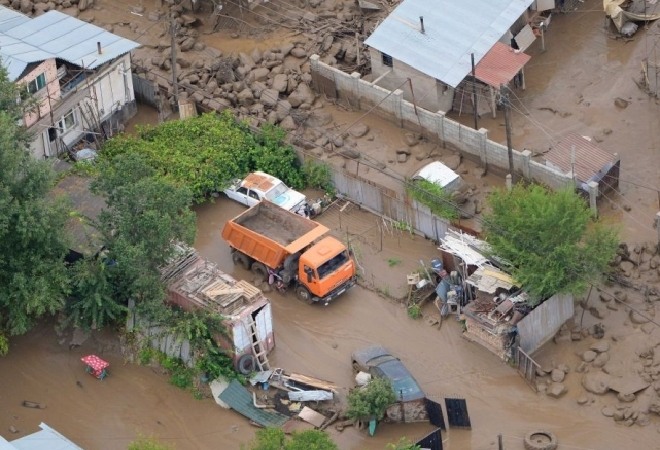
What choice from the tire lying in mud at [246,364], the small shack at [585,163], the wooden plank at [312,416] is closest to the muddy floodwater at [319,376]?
the wooden plank at [312,416]

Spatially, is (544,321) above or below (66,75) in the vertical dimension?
below

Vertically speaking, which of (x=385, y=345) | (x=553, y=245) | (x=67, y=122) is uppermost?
(x=553, y=245)

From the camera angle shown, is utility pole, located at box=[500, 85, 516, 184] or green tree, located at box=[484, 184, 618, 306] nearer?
green tree, located at box=[484, 184, 618, 306]

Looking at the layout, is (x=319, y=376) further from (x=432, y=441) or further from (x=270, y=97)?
(x=270, y=97)

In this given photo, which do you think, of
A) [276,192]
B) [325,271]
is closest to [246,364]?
[325,271]

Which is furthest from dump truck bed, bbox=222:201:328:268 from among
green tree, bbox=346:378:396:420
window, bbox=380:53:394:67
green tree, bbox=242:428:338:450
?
window, bbox=380:53:394:67

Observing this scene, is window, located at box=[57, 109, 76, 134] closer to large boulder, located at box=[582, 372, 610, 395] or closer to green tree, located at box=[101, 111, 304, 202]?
green tree, located at box=[101, 111, 304, 202]
